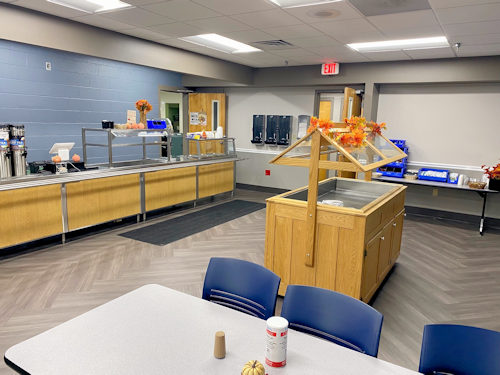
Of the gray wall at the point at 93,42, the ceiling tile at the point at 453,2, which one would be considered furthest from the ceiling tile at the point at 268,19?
the gray wall at the point at 93,42

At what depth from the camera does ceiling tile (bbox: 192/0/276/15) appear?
339cm

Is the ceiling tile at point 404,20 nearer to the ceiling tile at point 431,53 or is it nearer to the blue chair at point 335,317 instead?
the ceiling tile at point 431,53

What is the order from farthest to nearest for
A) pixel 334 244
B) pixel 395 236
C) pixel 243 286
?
pixel 395 236
pixel 334 244
pixel 243 286

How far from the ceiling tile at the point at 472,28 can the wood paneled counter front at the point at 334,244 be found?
1.99 metres

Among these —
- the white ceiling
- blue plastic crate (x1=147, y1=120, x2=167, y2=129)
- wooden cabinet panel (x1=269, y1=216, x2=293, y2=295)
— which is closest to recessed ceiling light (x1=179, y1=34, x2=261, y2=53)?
the white ceiling

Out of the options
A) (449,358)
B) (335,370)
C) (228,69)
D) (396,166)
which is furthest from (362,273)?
(228,69)

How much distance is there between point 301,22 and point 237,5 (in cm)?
83

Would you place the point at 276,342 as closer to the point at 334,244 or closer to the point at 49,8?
the point at 334,244

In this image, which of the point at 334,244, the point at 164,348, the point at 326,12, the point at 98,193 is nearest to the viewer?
the point at 164,348

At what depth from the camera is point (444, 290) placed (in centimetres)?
356

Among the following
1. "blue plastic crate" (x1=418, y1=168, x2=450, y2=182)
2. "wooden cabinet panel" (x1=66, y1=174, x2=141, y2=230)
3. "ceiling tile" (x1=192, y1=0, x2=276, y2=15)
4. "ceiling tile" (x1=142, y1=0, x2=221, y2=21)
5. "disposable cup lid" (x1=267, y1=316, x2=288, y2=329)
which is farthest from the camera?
"blue plastic crate" (x1=418, y1=168, x2=450, y2=182)

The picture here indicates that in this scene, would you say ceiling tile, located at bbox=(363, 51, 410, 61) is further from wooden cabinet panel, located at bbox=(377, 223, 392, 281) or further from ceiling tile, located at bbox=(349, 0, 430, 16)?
wooden cabinet panel, located at bbox=(377, 223, 392, 281)

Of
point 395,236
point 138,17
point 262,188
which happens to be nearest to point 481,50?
point 395,236

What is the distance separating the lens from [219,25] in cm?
423
